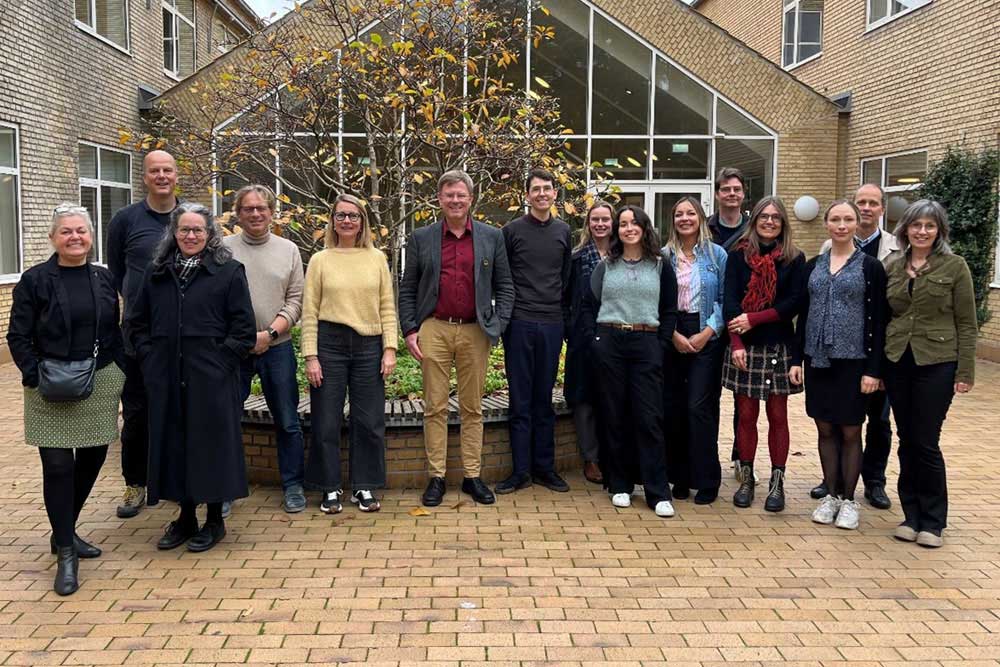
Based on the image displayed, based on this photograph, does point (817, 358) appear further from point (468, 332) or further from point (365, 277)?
point (365, 277)

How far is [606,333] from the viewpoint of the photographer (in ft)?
17.9

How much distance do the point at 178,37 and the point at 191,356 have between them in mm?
17674

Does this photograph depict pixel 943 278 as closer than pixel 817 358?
Yes

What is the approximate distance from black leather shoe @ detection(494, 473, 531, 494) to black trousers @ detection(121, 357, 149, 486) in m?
2.25

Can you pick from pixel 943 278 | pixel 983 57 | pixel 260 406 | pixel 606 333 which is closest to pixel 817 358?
pixel 943 278

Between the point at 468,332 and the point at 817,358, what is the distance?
85.3 inches

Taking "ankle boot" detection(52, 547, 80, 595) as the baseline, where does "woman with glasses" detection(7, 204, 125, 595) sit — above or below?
above

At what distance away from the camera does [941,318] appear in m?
4.80

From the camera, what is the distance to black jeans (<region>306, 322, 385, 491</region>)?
521cm

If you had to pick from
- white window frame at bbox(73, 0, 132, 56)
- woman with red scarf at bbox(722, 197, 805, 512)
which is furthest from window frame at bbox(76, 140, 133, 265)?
woman with red scarf at bbox(722, 197, 805, 512)

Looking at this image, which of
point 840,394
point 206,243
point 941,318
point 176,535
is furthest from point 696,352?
point 176,535

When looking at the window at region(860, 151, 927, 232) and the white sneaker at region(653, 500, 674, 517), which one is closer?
the white sneaker at region(653, 500, 674, 517)

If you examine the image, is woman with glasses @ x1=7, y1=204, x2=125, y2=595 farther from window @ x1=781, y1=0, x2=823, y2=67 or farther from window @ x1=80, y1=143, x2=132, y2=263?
window @ x1=781, y1=0, x2=823, y2=67

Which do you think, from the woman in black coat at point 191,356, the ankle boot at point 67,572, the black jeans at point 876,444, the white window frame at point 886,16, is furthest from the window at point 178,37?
the black jeans at point 876,444
